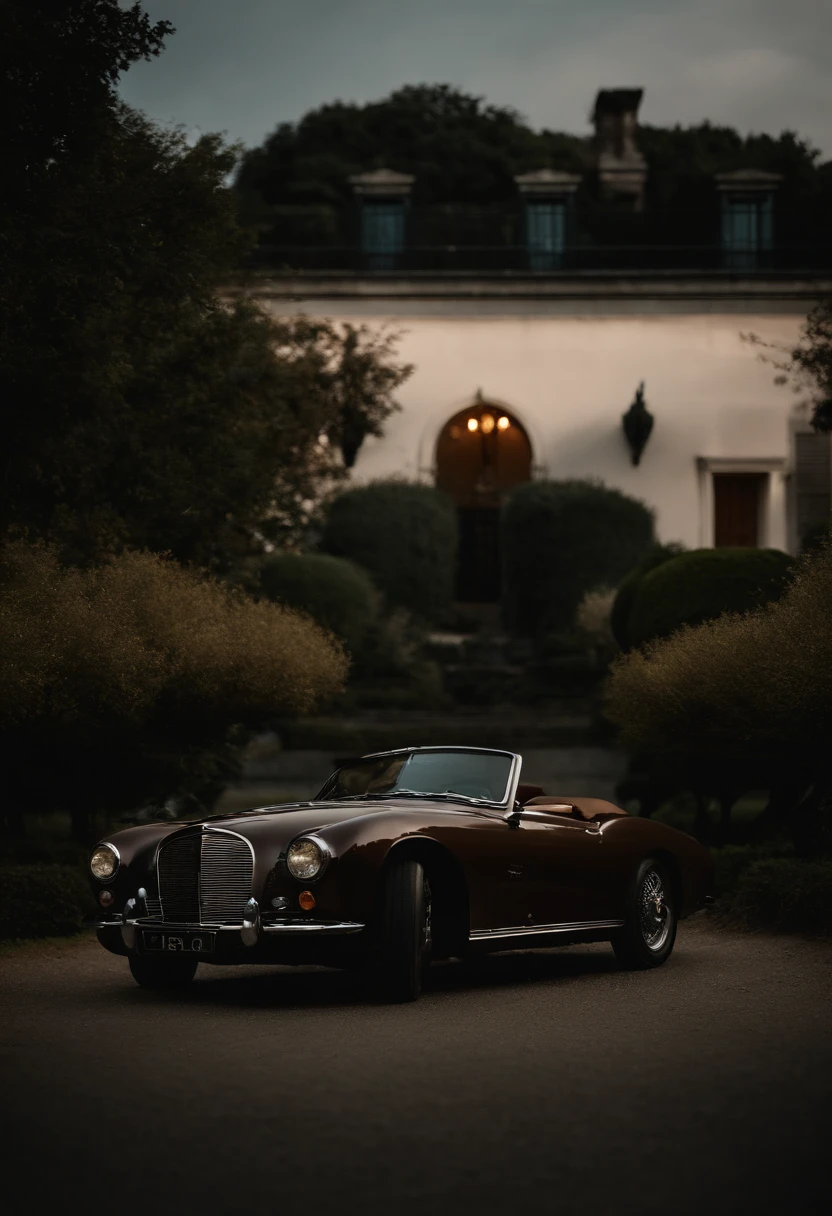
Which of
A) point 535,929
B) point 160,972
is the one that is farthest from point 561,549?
point 160,972

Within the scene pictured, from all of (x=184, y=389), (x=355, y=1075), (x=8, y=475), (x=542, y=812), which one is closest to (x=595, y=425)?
(x=184, y=389)

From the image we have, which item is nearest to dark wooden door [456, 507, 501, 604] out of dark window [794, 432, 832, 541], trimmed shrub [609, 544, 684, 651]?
dark window [794, 432, 832, 541]

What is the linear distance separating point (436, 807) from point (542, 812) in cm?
105

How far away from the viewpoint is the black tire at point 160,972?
8.34 meters

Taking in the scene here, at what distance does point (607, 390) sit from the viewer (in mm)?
34938

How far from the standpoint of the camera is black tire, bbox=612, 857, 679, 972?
29.9 feet

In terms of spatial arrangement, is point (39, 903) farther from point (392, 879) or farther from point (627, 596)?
point (627, 596)

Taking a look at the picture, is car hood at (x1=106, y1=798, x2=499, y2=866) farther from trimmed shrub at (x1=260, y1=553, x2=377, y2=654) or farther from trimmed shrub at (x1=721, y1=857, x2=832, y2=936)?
trimmed shrub at (x1=260, y1=553, x2=377, y2=654)

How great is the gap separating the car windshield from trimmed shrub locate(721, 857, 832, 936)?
9.74 feet

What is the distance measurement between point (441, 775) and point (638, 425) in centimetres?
2591

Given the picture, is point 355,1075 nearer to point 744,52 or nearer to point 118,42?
point 118,42

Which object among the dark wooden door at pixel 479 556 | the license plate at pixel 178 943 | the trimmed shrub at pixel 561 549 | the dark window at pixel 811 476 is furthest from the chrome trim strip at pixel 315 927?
the dark window at pixel 811 476

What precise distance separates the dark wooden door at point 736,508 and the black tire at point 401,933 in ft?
94.5

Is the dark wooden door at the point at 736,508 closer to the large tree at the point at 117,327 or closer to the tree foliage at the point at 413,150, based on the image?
the large tree at the point at 117,327
